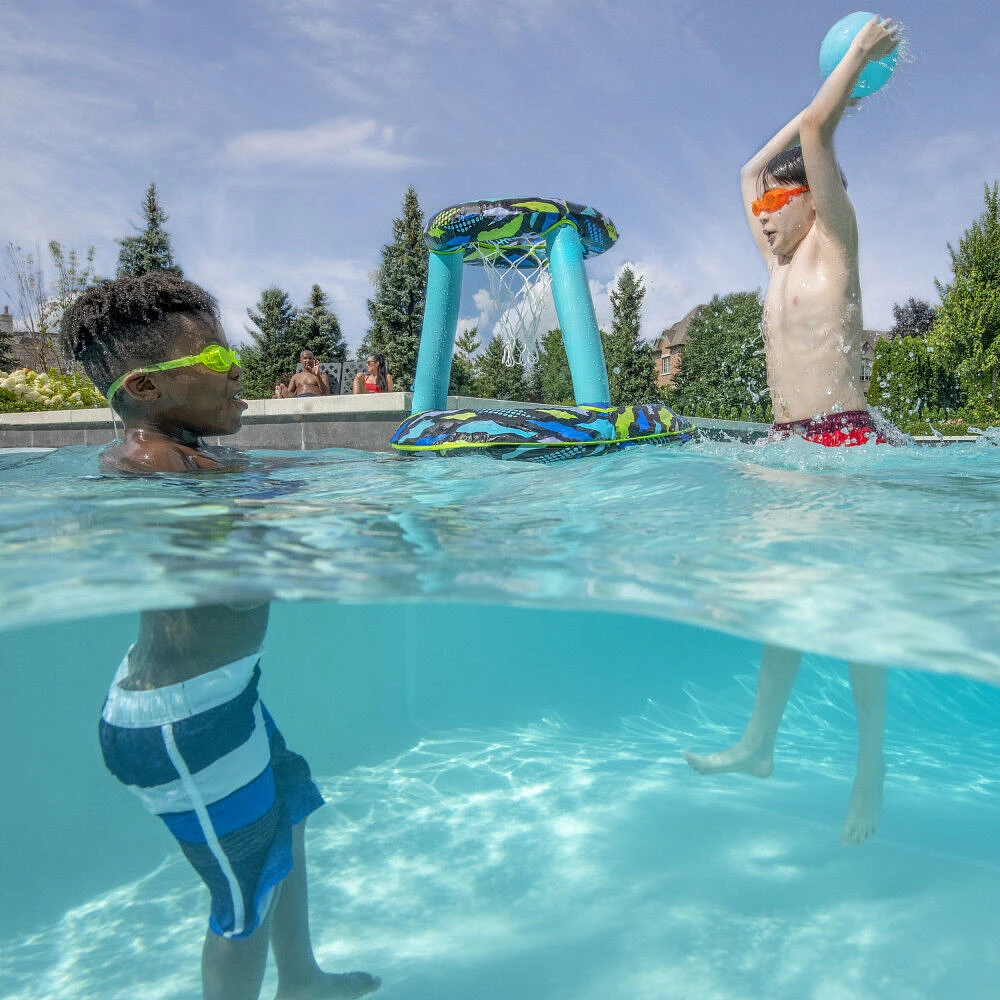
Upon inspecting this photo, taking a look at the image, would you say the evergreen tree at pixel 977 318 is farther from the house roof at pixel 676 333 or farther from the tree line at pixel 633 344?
the house roof at pixel 676 333

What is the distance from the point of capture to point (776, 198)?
422 cm

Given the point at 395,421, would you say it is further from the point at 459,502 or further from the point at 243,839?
the point at 243,839

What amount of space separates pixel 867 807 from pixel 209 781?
233cm

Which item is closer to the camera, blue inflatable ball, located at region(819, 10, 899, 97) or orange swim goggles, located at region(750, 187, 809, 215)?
blue inflatable ball, located at region(819, 10, 899, 97)

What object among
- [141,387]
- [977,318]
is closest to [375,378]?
[141,387]

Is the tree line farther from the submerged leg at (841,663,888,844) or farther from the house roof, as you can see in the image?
the house roof

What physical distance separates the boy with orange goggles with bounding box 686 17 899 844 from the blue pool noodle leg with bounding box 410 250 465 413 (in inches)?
142

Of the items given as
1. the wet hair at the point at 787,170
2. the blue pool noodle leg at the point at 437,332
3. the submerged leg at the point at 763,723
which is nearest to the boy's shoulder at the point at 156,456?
the submerged leg at the point at 763,723

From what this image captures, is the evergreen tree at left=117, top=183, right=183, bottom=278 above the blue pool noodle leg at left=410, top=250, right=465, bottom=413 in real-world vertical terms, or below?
above

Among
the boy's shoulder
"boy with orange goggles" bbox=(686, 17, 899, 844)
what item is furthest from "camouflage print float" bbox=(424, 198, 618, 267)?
the boy's shoulder

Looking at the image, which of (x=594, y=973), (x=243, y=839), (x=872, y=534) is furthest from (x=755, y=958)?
(x=243, y=839)

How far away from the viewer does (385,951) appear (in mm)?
2617

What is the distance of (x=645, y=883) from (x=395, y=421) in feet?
21.2

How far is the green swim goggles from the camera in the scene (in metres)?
2.74
